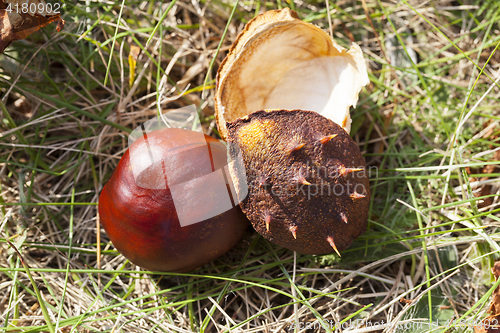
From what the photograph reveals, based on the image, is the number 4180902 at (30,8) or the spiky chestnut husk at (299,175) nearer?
the spiky chestnut husk at (299,175)

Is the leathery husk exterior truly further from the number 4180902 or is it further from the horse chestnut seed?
the number 4180902

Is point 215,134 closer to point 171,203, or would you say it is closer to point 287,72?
point 287,72

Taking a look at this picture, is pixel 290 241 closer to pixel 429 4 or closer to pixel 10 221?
pixel 10 221

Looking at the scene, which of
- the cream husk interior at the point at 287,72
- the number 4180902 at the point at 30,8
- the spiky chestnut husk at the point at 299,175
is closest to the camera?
the spiky chestnut husk at the point at 299,175

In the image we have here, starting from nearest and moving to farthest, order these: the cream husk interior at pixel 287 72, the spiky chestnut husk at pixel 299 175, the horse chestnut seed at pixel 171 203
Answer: the spiky chestnut husk at pixel 299 175, the horse chestnut seed at pixel 171 203, the cream husk interior at pixel 287 72

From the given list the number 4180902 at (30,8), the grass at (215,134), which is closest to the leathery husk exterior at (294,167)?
the grass at (215,134)

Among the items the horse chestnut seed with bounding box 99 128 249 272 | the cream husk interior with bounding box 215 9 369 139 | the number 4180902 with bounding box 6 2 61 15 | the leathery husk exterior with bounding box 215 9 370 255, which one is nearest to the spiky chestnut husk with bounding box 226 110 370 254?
the leathery husk exterior with bounding box 215 9 370 255

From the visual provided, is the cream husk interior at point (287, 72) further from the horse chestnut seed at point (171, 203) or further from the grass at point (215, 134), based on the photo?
the horse chestnut seed at point (171, 203)

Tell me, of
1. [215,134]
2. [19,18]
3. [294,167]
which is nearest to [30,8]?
[19,18]
